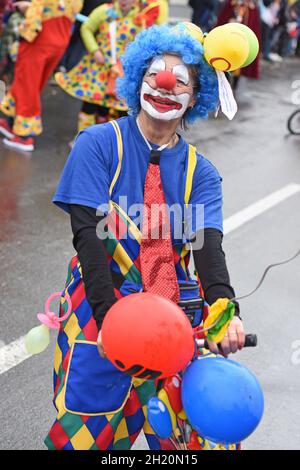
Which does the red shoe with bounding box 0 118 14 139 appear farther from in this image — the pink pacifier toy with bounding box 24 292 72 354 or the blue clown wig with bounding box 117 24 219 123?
the pink pacifier toy with bounding box 24 292 72 354

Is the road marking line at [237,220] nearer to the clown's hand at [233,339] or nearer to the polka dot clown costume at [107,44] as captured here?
the polka dot clown costume at [107,44]

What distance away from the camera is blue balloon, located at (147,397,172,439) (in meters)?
2.40

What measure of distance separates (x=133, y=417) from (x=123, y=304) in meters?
0.63

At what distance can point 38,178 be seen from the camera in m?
6.87

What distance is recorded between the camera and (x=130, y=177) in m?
2.57

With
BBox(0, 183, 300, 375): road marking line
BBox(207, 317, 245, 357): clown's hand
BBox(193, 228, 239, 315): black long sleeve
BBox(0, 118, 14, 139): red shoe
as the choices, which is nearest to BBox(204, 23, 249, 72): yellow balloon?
BBox(193, 228, 239, 315): black long sleeve

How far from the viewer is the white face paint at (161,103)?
261 centimetres

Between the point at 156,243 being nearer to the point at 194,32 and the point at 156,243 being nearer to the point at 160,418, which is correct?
the point at 160,418

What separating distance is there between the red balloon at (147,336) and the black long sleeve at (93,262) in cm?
15

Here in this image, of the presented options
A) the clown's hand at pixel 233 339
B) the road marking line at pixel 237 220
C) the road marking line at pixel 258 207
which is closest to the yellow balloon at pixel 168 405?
the clown's hand at pixel 233 339

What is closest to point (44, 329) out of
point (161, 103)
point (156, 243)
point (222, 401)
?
point (156, 243)

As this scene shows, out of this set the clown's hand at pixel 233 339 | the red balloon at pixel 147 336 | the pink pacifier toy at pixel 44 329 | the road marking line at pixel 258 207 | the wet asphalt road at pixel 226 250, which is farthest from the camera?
the road marking line at pixel 258 207

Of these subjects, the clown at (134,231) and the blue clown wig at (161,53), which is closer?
the clown at (134,231)
